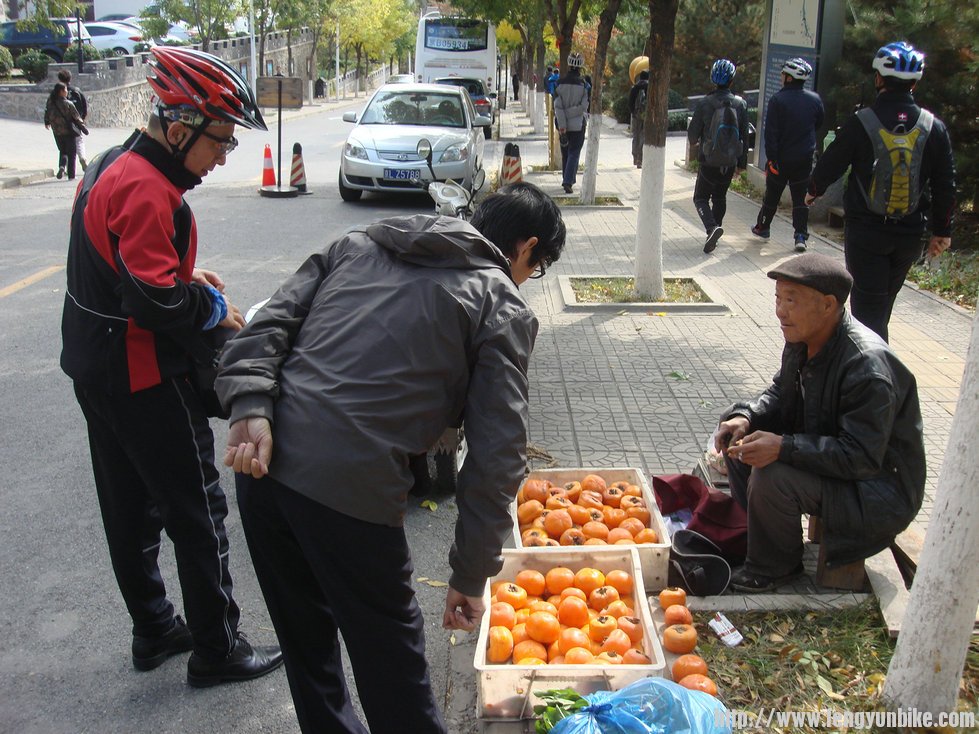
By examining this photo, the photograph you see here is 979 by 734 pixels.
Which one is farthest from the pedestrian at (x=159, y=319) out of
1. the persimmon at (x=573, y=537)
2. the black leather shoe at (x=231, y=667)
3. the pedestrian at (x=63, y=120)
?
the pedestrian at (x=63, y=120)

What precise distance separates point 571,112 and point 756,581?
11.9 metres

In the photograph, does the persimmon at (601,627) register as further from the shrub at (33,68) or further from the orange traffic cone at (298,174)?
the shrub at (33,68)

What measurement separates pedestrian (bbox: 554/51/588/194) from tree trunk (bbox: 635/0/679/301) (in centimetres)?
627

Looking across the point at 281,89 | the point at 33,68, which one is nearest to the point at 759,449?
the point at 281,89

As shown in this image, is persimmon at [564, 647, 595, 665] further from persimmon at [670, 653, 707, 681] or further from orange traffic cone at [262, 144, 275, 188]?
orange traffic cone at [262, 144, 275, 188]

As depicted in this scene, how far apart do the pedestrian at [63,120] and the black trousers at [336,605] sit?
1557 centimetres

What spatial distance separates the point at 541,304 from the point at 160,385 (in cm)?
584

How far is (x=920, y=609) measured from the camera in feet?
9.31

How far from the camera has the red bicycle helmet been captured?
2.79 m

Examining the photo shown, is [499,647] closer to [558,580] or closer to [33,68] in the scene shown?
[558,580]

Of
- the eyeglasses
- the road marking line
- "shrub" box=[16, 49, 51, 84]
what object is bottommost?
the road marking line

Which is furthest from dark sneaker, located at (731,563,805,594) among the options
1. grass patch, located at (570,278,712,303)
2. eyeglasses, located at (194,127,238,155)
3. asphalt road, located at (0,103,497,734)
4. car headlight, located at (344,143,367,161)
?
car headlight, located at (344,143,367,161)

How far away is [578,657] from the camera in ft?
9.94

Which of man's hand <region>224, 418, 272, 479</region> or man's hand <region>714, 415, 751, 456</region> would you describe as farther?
man's hand <region>714, 415, 751, 456</region>
